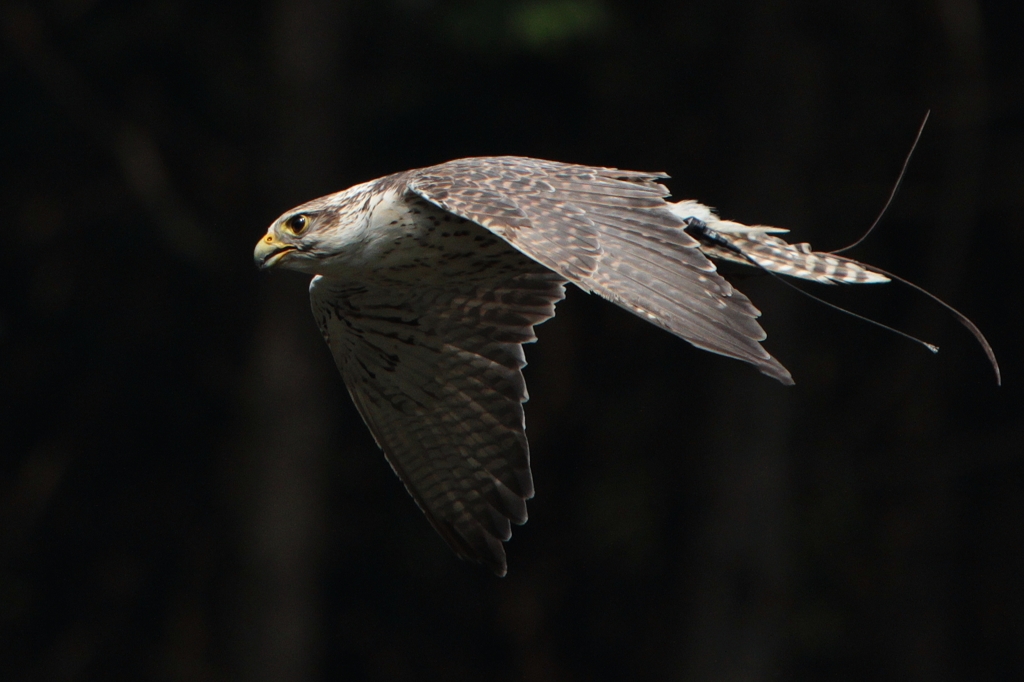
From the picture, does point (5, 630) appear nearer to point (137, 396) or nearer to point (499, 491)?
point (137, 396)

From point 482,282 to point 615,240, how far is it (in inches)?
38.7

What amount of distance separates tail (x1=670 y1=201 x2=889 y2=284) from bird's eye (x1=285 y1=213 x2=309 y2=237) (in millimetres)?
1010

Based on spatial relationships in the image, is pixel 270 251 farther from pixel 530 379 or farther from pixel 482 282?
pixel 530 379

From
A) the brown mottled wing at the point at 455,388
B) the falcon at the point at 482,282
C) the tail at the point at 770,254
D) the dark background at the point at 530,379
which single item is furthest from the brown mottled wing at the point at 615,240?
the dark background at the point at 530,379

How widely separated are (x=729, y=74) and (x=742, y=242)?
3.75m

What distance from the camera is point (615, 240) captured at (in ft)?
10.7

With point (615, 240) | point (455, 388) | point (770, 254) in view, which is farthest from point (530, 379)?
point (615, 240)

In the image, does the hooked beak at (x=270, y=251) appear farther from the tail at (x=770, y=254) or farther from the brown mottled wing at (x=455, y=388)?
the tail at (x=770, y=254)

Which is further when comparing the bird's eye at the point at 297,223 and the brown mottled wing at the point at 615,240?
the bird's eye at the point at 297,223

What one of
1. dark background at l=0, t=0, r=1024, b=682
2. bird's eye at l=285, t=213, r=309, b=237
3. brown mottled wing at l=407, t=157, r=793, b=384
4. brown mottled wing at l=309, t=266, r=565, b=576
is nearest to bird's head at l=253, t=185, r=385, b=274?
bird's eye at l=285, t=213, r=309, b=237

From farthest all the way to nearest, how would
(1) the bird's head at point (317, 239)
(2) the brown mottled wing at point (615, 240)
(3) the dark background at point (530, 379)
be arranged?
(3) the dark background at point (530, 379)
(1) the bird's head at point (317, 239)
(2) the brown mottled wing at point (615, 240)

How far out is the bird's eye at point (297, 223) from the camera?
12.6 ft

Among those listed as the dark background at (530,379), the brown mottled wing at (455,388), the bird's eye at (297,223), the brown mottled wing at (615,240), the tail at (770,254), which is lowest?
the dark background at (530,379)

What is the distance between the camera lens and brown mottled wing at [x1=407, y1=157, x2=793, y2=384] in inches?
116
